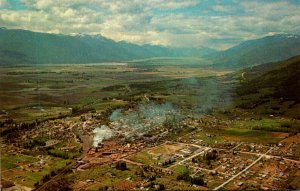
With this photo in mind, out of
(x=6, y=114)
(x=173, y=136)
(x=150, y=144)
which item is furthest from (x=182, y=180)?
(x=6, y=114)

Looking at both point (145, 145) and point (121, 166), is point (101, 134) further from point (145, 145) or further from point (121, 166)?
point (121, 166)

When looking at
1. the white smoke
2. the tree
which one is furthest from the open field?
the tree

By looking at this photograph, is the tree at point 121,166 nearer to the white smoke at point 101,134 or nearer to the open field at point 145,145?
the open field at point 145,145

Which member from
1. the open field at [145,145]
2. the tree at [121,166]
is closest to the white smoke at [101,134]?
the open field at [145,145]

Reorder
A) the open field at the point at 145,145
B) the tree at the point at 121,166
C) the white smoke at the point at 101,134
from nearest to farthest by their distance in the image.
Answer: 1. the open field at the point at 145,145
2. the tree at the point at 121,166
3. the white smoke at the point at 101,134

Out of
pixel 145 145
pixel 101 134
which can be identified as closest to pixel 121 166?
pixel 145 145

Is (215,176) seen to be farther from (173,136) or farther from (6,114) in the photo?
(6,114)

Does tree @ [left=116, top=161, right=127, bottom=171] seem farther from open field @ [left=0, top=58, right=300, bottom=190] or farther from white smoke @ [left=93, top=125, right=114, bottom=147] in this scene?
white smoke @ [left=93, top=125, right=114, bottom=147]

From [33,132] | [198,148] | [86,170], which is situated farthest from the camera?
[33,132]
